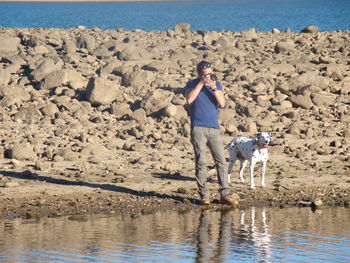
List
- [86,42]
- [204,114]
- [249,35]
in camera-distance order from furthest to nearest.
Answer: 1. [249,35]
2. [86,42]
3. [204,114]

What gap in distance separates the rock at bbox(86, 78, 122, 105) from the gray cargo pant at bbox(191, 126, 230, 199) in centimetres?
693

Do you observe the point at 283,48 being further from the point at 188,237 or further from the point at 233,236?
the point at 188,237

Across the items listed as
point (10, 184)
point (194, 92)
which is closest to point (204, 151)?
point (194, 92)

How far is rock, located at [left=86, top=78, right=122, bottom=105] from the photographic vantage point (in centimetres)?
2012

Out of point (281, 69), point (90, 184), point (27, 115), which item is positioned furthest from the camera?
point (281, 69)

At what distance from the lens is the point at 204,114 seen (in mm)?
13250

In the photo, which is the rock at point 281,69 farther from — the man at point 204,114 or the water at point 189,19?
the water at point 189,19

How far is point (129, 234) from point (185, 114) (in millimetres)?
7667

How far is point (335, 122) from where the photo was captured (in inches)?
771

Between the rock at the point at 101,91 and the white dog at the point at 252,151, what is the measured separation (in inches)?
218

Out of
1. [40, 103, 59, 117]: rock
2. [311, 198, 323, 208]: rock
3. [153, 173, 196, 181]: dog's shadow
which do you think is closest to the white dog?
[153, 173, 196, 181]: dog's shadow

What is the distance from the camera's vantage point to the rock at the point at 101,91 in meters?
20.1

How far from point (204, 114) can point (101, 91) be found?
23.9ft

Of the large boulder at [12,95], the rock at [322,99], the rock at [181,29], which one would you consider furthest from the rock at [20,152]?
the rock at [181,29]
